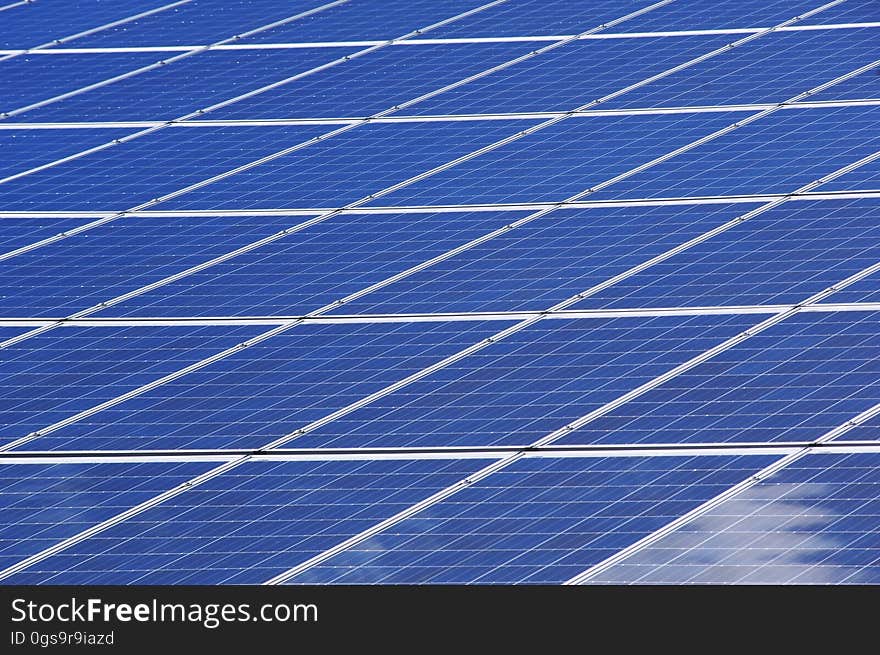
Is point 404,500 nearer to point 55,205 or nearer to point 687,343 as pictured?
point 687,343

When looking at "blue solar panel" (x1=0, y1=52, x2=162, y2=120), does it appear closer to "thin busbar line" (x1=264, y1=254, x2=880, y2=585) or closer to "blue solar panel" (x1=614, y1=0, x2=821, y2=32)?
"blue solar panel" (x1=614, y1=0, x2=821, y2=32)

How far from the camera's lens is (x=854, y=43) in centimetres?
2605

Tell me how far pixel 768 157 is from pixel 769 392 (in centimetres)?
618

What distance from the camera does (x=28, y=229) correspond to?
2308 cm

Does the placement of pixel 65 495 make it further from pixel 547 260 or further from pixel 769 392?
pixel 769 392

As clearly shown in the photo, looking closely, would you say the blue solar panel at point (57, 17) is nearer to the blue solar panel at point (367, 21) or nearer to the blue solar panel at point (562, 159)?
the blue solar panel at point (367, 21)

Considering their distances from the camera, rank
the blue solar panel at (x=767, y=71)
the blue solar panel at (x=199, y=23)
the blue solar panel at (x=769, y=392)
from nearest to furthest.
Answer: the blue solar panel at (x=769, y=392), the blue solar panel at (x=767, y=71), the blue solar panel at (x=199, y=23)

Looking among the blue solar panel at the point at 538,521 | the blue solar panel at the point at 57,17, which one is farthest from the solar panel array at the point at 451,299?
the blue solar panel at the point at 57,17

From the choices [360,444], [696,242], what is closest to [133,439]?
[360,444]

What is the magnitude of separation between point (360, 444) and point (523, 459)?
1843 millimetres

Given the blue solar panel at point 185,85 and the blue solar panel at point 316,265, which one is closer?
the blue solar panel at point 316,265

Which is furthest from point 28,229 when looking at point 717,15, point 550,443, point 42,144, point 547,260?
point 717,15

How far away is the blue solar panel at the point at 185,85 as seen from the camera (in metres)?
26.8

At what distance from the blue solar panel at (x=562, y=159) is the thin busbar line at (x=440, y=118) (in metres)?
0.20
